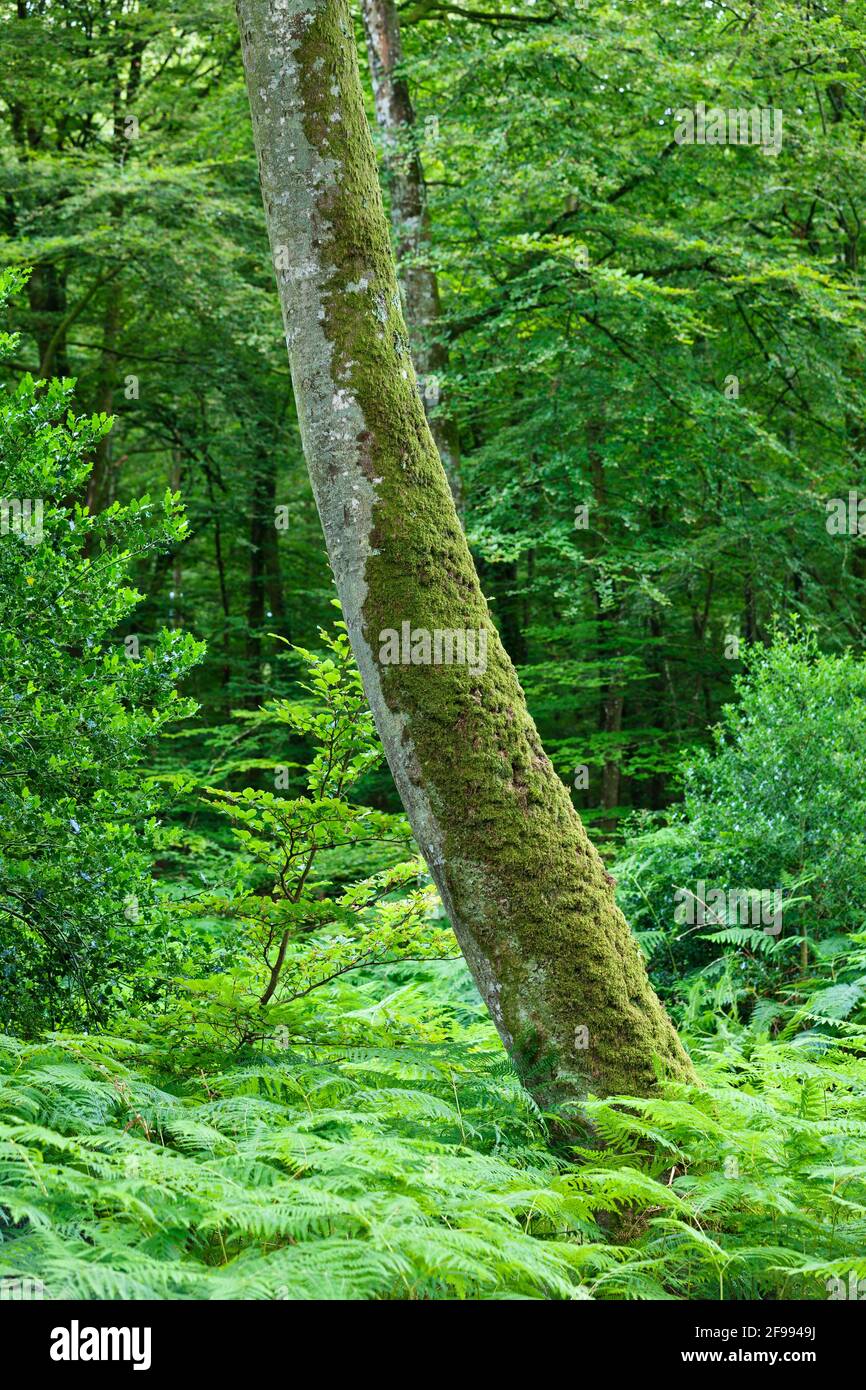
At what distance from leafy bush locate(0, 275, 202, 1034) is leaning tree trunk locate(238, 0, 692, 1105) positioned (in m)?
0.94

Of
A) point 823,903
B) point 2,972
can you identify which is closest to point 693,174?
point 823,903

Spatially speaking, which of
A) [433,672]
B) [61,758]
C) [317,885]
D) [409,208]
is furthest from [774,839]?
[409,208]

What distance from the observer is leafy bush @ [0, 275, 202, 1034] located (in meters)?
4.02

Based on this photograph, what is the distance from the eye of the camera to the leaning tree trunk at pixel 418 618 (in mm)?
3498

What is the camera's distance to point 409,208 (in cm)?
1082

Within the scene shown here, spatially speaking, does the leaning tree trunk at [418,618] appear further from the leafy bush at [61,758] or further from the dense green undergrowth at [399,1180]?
the leafy bush at [61,758]

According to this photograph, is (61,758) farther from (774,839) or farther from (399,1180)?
(774,839)

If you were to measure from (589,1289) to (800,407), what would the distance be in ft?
39.4

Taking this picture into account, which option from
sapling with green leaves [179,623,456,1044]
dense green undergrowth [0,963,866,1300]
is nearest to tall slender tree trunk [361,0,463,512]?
sapling with green leaves [179,623,456,1044]

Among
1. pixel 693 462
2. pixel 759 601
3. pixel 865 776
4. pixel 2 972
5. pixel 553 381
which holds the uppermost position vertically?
pixel 553 381

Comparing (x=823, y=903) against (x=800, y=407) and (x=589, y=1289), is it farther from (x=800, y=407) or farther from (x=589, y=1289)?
(x=800, y=407)

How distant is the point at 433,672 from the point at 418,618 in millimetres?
183

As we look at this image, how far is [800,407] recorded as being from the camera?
515 inches

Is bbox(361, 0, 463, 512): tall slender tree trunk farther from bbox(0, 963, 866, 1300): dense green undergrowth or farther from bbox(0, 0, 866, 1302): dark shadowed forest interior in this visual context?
bbox(0, 963, 866, 1300): dense green undergrowth
